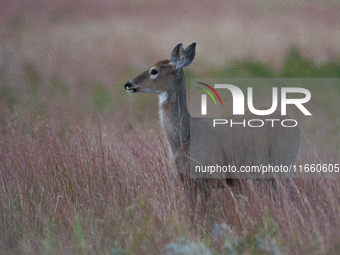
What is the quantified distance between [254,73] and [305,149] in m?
3.45

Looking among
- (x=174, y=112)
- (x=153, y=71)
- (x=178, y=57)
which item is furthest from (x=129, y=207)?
(x=178, y=57)

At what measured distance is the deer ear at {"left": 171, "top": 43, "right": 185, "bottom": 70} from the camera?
4309mm

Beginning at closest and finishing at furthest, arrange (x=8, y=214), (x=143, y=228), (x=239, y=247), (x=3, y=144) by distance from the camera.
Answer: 1. (x=239, y=247)
2. (x=143, y=228)
3. (x=8, y=214)
4. (x=3, y=144)

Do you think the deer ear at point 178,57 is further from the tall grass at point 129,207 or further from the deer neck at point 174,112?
the tall grass at point 129,207

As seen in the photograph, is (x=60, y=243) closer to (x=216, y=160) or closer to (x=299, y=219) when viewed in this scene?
(x=216, y=160)

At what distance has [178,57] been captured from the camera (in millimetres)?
4340

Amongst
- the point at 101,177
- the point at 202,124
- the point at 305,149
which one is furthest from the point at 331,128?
the point at 101,177

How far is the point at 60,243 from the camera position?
3.56 m

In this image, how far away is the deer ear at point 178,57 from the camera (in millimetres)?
4309

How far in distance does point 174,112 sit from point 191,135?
0.25 metres

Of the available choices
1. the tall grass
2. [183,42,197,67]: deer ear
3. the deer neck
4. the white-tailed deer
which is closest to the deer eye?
the white-tailed deer

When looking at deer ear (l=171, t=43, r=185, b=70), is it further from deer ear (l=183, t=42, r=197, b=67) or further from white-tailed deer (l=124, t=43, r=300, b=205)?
deer ear (l=183, t=42, r=197, b=67)

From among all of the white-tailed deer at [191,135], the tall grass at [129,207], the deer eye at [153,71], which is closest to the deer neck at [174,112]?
the white-tailed deer at [191,135]

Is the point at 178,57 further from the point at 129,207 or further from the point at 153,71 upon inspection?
the point at 129,207
